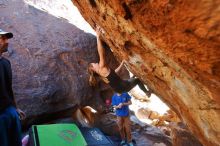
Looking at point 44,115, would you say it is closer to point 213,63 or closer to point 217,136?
point 217,136

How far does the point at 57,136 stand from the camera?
4605 millimetres

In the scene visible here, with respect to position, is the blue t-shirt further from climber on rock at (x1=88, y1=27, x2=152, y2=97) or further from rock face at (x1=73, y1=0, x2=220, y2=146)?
rock face at (x1=73, y1=0, x2=220, y2=146)

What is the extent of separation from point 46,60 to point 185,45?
16.1 feet

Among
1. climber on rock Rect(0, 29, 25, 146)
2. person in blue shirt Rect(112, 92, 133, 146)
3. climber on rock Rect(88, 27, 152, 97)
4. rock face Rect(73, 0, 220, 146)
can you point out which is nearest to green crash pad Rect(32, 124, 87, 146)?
climber on rock Rect(0, 29, 25, 146)

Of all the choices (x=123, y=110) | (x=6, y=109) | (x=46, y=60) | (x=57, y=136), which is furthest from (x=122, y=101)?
(x=6, y=109)

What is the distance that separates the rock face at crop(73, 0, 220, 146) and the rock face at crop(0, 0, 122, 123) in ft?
10.5

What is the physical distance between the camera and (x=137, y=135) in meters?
7.32

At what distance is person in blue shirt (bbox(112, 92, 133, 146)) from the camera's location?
19.7ft

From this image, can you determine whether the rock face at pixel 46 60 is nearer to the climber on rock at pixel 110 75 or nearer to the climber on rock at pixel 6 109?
Answer: the climber on rock at pixel 110 75

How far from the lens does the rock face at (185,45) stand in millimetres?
1733

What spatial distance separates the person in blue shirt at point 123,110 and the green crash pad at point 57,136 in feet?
4.41

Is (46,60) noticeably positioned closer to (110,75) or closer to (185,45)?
(110,75)

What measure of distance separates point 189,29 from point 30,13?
648 centimetres

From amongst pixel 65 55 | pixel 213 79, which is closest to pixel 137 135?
pixel 65 55
